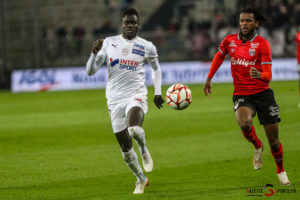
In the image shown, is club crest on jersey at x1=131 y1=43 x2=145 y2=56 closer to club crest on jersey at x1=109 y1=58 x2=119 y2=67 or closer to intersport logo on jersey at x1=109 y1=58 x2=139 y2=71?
intersport logo on jersey at x1=109 y1=58 x2=139 y2=71

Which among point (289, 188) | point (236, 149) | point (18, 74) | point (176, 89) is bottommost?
point (18, 74)

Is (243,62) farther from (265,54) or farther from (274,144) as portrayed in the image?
(274,144)

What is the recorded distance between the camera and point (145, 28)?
33.5 meters

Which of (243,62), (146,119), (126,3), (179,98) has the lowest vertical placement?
(126,3)

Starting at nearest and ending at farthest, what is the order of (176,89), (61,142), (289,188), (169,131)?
(289,188), (176,89), (61,142), (169,131)

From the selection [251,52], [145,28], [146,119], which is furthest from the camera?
[145,28]

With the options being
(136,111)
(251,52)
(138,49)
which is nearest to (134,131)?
(136,111)

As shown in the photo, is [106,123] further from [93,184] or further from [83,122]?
[93,184]

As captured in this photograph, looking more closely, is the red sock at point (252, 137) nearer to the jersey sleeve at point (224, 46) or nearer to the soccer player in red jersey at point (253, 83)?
the soccer player in red jersey at point (253, 83)

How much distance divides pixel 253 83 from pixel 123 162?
362 centimetres

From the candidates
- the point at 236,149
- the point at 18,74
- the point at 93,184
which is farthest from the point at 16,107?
the point at 93,184

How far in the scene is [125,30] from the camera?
28.7ft

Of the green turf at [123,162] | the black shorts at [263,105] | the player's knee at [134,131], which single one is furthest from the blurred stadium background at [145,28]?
the player's knee at [134,131]

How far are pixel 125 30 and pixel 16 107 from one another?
14736 mm
